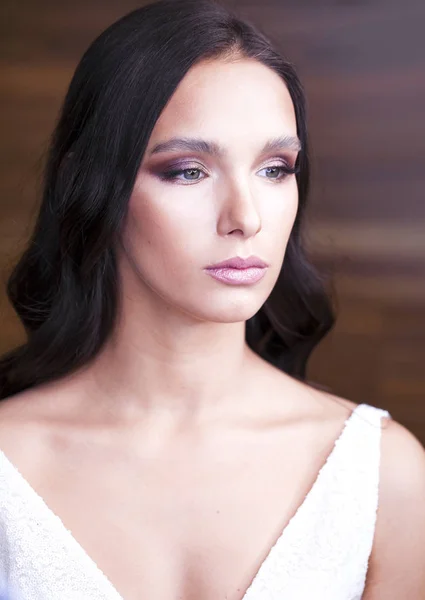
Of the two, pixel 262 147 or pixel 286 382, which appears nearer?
pixel 262 147

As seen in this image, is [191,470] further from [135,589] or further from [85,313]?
[85,313]

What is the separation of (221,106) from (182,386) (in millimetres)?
424

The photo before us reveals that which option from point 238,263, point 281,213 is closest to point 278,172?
point 281,213

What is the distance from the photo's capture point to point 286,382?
1.60 meters

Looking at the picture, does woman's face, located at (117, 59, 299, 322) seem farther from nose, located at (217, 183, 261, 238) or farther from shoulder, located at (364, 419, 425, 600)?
shoulder, located at (364, 419, 425, 600)

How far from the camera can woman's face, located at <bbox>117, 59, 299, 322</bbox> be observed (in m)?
1.35

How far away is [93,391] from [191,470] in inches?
8.0

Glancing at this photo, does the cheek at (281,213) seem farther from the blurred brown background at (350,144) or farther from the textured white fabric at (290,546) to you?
the blurred brown background at (350,144)

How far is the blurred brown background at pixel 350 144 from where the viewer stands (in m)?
1.86

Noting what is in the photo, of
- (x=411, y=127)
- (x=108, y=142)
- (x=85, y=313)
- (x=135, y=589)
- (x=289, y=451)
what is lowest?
(x=135, y=589)

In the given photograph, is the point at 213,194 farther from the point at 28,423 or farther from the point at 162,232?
the point at 28,423

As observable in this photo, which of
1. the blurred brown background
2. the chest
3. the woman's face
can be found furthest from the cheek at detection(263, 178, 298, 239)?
the blurred brown background

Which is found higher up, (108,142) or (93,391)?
(108,142)

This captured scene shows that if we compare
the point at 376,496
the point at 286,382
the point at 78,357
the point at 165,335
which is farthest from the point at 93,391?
the point at 376,496
